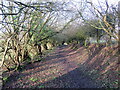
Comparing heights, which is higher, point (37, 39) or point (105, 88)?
point (37, 39)

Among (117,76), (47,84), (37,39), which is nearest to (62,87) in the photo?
(47,84)

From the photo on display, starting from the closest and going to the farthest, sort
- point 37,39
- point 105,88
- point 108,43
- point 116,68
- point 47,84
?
point 105,88 < point 47,84 < point 116,68 < point 108,43 < point 37,39

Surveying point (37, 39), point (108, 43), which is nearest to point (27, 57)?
point (37, 39)

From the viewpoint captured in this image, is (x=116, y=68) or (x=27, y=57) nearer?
(x=116, y=68)

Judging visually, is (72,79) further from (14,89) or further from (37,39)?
(37,39)

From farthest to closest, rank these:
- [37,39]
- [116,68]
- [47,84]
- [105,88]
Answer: [37,39]
[116,68]
[47,84]
[105,88]

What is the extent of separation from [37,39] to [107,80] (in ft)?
32.6

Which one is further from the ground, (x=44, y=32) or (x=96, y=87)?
(x=44, y=32)

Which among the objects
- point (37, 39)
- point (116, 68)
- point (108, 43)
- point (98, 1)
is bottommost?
point (116, 68)

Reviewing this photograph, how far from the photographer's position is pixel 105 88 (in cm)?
627

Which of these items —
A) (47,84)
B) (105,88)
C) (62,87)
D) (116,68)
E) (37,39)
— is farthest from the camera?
(37,39)

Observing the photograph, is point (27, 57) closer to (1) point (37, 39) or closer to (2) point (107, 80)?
(1) point (37, 39)

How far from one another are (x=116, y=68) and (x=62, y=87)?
4.15 metres

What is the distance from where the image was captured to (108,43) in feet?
44.3
